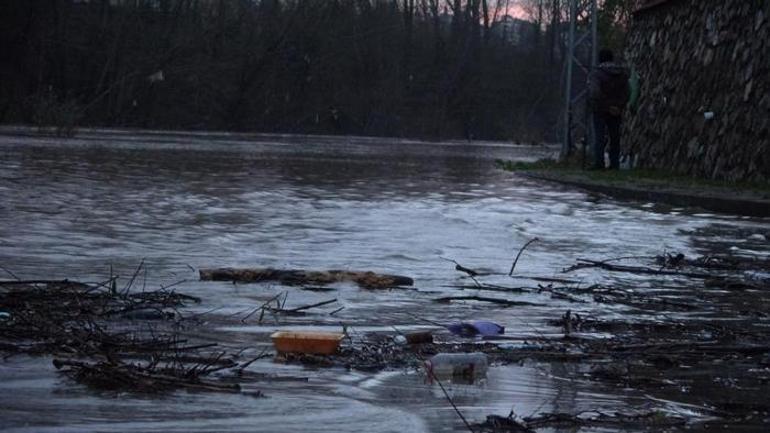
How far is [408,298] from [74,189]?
345 inches

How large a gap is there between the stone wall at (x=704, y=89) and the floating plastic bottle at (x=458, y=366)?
Answer: 14028mm

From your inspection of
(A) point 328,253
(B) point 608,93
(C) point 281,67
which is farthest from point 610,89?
(C) point 281,67

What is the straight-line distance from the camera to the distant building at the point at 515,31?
91.1 metres

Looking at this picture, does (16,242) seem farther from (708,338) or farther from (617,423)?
(617,423)

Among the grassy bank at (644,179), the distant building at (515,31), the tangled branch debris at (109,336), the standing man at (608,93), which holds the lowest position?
the grassy bank at (644,179)

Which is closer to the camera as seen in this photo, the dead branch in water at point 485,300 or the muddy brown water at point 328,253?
the muddy brown water at point 328,253

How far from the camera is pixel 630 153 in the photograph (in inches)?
1014

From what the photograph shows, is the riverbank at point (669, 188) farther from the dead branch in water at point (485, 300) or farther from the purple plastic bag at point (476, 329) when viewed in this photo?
the purple plastic bag at point (476, 329)

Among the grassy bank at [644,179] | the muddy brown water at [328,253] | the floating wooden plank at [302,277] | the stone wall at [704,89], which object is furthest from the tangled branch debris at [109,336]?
the stone wall at [704,89]

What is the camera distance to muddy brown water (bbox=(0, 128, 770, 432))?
Answer: 448 cm

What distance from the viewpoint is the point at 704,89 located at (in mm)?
21875

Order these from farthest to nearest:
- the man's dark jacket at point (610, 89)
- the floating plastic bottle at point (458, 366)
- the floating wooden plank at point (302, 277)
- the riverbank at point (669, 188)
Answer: the man's dark jacket at point (610, 89)
the riverbank at point (669, 188)
the floating wooden plank at point (302, 277)
the floating plastic bottle at point (458, 366)

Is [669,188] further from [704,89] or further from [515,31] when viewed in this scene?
[515,31]

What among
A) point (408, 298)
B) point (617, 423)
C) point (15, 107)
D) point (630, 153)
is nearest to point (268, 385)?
point (617, 423)
